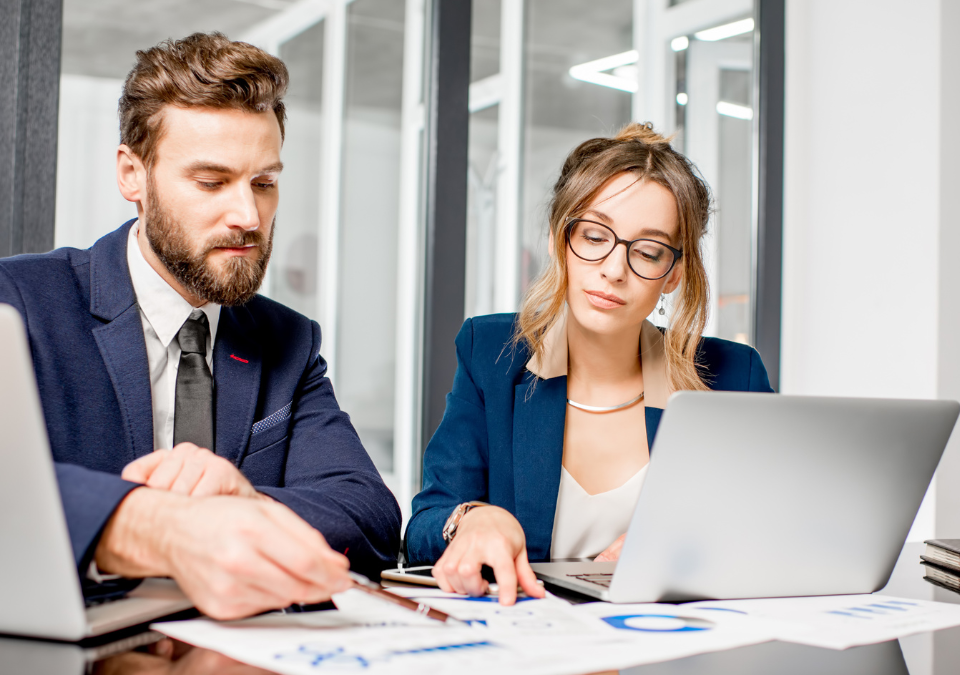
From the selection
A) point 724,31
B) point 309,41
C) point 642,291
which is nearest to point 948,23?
point 724,31

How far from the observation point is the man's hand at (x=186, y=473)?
85cm

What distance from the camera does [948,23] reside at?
8.77ft

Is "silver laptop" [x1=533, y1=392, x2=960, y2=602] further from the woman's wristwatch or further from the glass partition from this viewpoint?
the glass partition

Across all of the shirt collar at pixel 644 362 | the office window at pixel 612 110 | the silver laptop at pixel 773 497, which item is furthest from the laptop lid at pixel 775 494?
the office window at pixel 612 110

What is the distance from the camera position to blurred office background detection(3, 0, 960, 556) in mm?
2691

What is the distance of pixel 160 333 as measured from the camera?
1.33 meters

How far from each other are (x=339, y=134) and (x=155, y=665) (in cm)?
312

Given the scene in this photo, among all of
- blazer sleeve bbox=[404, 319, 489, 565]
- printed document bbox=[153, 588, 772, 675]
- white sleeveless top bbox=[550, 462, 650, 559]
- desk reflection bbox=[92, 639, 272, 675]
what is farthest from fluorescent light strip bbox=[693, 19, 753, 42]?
desk reflection bbox=[92, 639, 272, 675]

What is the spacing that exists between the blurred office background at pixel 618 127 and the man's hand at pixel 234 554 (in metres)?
1.77

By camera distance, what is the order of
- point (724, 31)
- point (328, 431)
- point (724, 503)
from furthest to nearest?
point (724, 31) < point (328, 431) < point (724, 503)

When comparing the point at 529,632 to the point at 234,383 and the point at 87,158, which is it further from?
the point at 87,158

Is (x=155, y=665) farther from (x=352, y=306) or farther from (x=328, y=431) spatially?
(x=352, y=306)

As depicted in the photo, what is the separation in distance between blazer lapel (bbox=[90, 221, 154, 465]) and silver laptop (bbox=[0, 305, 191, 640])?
1.72 feet

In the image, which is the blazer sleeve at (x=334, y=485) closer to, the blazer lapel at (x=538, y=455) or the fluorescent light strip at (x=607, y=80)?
the blazer lapel at (x=538, y=455)
